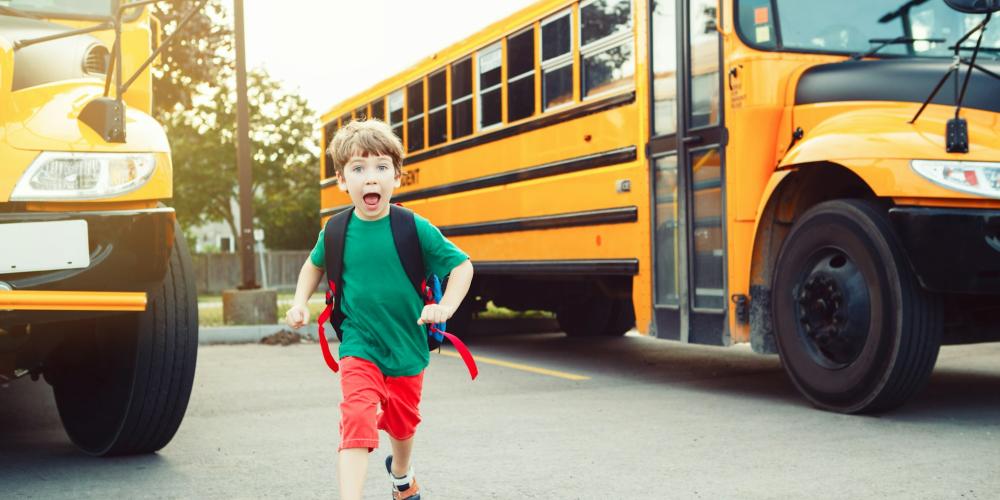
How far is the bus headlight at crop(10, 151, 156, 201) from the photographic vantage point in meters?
3.79

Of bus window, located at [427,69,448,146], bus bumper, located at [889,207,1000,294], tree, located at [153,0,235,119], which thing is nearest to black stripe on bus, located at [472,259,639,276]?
bus window, located at [427,69,448,146]

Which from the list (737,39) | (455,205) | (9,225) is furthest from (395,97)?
(9,225)

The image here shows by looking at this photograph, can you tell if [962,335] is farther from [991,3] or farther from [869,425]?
[991,3]

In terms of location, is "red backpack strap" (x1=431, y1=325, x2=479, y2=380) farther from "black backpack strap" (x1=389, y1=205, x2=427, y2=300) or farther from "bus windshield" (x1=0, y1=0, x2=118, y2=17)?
"bus windshield" (x1=0, y1=0, x2=118, y2=17)

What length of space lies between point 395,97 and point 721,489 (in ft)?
24.0

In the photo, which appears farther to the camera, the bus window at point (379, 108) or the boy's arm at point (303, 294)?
the bus window at point (379, 108)

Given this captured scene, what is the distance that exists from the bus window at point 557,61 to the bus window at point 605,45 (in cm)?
17

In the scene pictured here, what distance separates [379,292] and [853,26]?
12.1 feet

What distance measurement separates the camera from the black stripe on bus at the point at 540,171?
707 cm

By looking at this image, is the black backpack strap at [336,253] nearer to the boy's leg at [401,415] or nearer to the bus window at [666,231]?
the boy's leg at [401,415]

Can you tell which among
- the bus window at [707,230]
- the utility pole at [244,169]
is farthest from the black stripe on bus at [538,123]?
the utility pole at [244,169]

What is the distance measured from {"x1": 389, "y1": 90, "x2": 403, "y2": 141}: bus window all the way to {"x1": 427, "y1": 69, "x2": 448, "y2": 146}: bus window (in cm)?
67

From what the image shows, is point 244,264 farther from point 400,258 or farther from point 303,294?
point 400,258

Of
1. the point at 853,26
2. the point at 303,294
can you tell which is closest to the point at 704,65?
the point at 853,26
